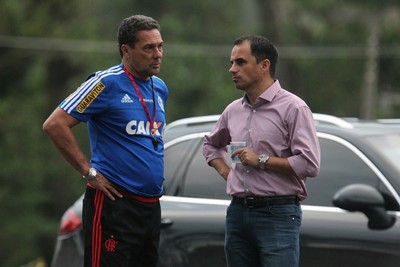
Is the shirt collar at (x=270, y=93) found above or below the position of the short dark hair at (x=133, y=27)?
below

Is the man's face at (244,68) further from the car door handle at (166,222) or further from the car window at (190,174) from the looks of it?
the car door handle at (166,222)

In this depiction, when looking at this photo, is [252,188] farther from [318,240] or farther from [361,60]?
[361,60]

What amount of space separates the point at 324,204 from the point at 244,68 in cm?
128

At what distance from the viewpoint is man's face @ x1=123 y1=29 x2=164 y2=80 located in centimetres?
603

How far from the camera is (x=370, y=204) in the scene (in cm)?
651

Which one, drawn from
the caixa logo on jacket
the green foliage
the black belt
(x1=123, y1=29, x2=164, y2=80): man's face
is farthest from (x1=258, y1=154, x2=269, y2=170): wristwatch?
the green foliage

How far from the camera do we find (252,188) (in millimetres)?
5914

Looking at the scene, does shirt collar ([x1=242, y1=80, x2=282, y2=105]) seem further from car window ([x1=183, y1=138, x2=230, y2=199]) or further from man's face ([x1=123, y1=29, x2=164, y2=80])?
car window ([x1=183, y1=138, x2=230, y2=199])

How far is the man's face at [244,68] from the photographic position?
5977 millimetres

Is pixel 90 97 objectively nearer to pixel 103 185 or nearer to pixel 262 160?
pixel 103 185

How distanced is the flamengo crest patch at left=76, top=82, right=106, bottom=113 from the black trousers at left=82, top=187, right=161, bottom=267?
18.0 inches

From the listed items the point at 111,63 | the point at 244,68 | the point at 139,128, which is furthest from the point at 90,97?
the point at 111,63

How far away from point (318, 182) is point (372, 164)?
0.38 m

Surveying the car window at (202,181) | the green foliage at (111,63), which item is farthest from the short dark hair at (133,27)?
the green foliage at (111,63)
